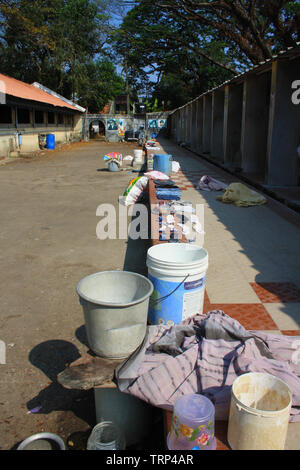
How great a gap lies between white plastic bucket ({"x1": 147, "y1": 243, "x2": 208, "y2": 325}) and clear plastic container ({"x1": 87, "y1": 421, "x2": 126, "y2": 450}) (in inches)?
41.3

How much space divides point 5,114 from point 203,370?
23.4m

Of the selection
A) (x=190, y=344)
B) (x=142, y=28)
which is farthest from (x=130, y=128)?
(x=190, y=344)

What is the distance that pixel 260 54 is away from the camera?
74.7 feet

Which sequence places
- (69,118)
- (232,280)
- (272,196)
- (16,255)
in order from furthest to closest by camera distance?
(69,118) → (272,196) → (16,255) → (232,280)

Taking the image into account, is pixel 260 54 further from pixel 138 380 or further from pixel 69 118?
pixel 138 380

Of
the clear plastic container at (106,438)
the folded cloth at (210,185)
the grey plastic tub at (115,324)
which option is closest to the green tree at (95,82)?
the folded cloth at (210,185)

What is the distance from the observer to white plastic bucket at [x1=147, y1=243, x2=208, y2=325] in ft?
10.4

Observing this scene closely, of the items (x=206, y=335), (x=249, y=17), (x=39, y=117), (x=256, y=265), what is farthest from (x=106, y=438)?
(x=39, y=117)

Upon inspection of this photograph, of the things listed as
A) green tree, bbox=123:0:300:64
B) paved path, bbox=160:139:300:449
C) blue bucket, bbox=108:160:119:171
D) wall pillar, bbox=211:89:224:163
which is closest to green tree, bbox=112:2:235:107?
green tree, bbox=123:0:300:64

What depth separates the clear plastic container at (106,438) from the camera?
7.79ft

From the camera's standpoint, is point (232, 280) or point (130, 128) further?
point (130, 128)

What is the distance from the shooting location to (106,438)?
2.46 meters

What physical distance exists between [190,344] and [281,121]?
7.77m

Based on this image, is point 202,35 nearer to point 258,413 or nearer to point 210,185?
point 210,185
